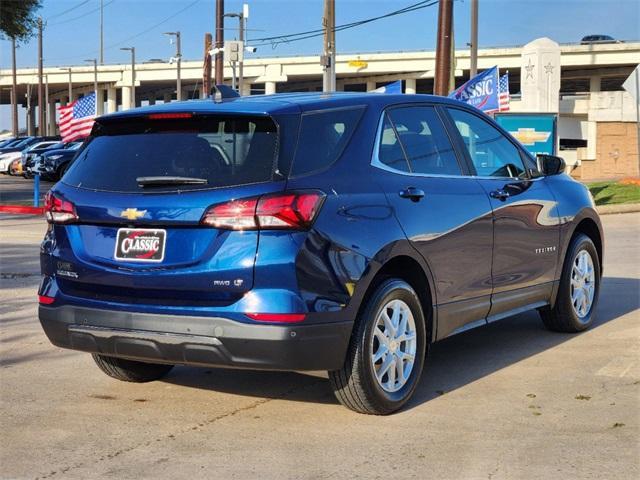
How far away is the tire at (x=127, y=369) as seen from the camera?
605 cm

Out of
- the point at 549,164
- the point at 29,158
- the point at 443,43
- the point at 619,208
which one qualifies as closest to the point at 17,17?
the point at 29,158

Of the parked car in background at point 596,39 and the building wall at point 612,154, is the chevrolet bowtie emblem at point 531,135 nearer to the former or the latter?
the building wall at point 612,154

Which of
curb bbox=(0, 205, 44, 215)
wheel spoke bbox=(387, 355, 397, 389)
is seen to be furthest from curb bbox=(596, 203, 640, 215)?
wheel spoke bbox=(387, 355, 397, 389)

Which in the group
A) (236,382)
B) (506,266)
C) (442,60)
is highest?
(442,60)

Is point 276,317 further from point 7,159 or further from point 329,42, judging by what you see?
point 7,159

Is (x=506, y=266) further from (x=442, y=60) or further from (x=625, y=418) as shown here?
(x=442, y=60)

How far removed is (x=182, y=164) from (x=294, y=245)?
0.81 m

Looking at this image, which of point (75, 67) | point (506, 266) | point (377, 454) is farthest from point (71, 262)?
point (75, 67)

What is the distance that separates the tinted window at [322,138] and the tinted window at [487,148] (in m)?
1.26

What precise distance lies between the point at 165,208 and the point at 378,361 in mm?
1450

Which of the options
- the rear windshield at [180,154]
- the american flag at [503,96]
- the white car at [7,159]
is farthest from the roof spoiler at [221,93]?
the white car at [7,159]

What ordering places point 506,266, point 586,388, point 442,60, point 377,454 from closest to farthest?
point 377,454
point 586,388
point 506,266
point 442,60

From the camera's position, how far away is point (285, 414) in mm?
5371

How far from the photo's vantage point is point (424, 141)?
19.7 ft
